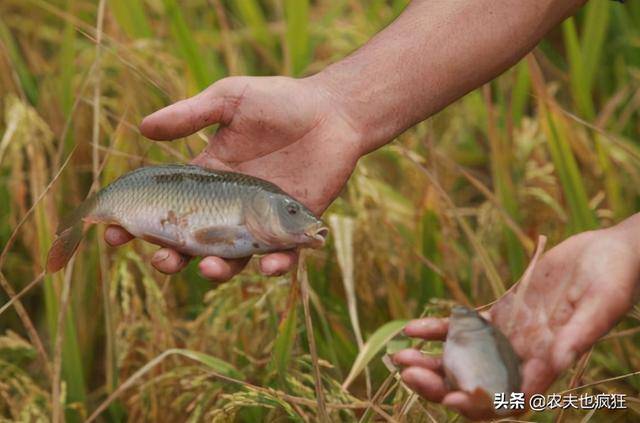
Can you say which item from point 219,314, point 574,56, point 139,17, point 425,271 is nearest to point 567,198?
point 425,271

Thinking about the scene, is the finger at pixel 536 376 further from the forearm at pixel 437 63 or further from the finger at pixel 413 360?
the forearm at pixel 437 63

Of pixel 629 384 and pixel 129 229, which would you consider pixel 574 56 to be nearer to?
pixel 629 384

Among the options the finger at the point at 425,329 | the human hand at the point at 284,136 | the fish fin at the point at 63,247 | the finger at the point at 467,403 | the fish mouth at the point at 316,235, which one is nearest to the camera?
the finger at the point at 467,403

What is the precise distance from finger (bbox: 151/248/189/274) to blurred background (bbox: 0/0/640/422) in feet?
0.78

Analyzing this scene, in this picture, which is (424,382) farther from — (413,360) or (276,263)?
(276,263)

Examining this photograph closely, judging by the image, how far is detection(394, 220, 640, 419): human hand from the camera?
1.81 m

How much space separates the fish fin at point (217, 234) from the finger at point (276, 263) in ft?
0.24

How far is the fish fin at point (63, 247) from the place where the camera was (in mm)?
2244

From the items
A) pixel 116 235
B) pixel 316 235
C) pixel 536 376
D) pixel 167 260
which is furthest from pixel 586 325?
pixel 116 235

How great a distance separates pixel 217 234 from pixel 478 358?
0.58 m

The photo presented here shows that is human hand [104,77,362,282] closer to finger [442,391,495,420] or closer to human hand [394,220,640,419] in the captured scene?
human hand [394,220,640,419]

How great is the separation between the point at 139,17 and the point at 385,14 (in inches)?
46.2

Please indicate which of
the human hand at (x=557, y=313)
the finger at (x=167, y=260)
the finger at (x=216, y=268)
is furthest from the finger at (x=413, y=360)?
the finger at (x=167, y=260)

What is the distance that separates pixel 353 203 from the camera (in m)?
2.91
